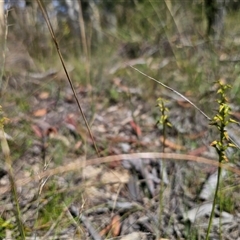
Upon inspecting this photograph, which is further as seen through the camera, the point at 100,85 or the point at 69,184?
the point at 100,85

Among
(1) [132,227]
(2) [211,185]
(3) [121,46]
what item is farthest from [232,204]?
(3) [121,46]

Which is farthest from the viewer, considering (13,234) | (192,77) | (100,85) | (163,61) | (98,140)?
(163,61)

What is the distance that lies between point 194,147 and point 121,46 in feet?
7.21

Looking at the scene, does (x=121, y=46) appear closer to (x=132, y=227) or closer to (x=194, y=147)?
(x=194, y=147)

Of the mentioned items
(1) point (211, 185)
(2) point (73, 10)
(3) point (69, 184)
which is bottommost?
(1) point (211, 185)

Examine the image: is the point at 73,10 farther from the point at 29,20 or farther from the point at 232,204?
the point at 232,204

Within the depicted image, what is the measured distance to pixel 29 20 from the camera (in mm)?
3834

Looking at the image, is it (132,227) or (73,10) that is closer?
(132,227)

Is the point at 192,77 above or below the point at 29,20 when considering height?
below

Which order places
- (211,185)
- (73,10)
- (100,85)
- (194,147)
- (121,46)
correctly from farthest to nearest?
1. (73,10)
2. (121,46)
3. (100,85)
4. (194,147)
5. (211,185)

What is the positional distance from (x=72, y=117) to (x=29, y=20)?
79.7 inches

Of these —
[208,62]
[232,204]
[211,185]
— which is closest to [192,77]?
[208,62]

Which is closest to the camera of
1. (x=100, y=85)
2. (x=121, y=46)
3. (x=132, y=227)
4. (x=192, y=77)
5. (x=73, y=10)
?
(x=132, y=227)

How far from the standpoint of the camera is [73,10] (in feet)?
16.6
